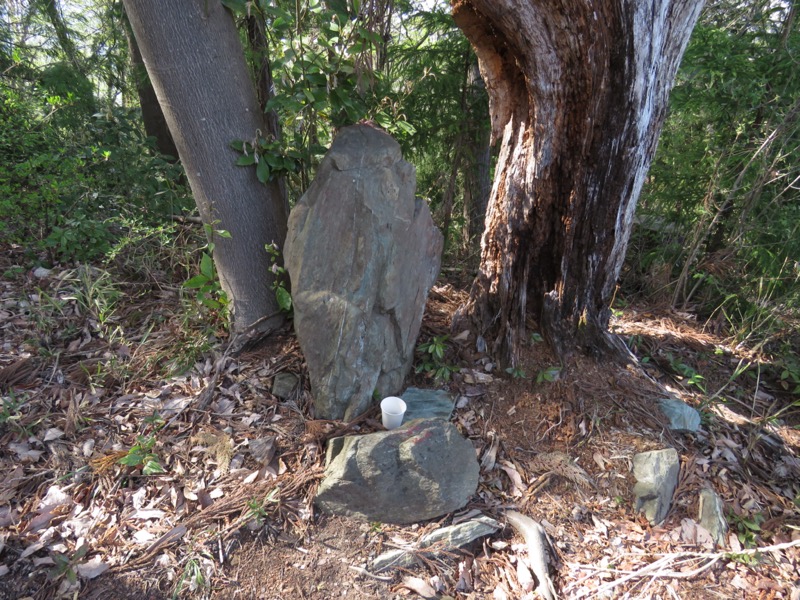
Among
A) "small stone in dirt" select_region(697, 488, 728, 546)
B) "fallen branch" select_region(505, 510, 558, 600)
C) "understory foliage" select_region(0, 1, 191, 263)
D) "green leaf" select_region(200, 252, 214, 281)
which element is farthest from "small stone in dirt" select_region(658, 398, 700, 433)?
"understory foliage" select_region(0, 1, 191, 263)

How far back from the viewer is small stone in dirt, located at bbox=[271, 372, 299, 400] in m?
2.83

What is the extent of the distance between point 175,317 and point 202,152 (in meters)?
1.24

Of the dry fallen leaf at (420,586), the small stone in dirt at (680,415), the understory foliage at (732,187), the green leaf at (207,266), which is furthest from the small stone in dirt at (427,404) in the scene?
the understory foliage at (732,187)

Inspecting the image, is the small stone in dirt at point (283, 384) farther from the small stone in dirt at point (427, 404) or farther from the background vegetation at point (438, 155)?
the background vegetation at point (438, 155)

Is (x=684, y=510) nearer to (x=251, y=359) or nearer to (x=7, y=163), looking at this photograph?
(x=251, y=359)

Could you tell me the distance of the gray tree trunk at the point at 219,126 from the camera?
251 cm

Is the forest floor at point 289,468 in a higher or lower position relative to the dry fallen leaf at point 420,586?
higher

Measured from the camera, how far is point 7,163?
357 cm

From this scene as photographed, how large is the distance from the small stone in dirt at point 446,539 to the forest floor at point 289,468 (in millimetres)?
50

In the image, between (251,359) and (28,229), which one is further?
(28,229)

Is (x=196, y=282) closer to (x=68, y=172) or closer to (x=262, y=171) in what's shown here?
(x=262, y=171)

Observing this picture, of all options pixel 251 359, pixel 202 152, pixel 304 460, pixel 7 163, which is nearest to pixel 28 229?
pixel 7 163

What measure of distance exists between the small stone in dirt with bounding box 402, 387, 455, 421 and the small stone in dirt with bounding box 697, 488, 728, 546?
1.43 meters

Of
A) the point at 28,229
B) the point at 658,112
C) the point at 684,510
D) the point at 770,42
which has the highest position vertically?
the point at 770,42
